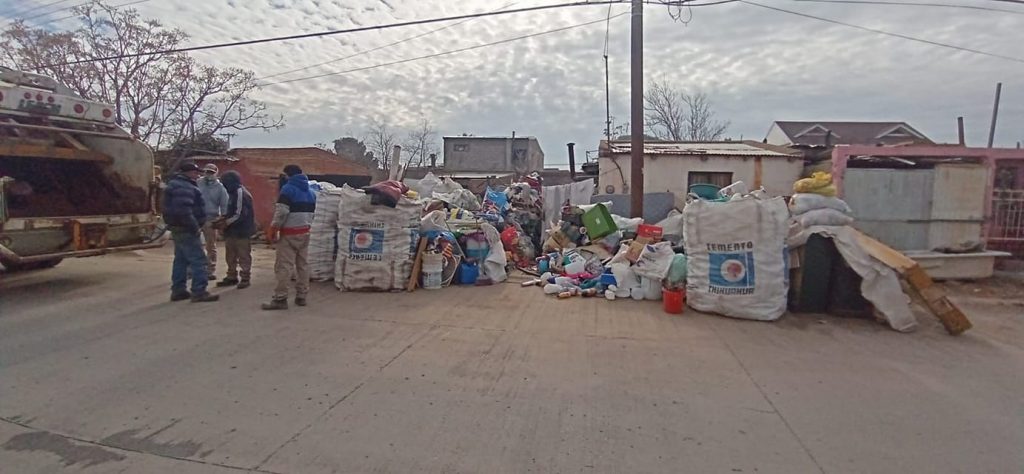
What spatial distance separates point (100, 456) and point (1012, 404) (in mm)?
6122

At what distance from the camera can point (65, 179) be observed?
7.63 metres

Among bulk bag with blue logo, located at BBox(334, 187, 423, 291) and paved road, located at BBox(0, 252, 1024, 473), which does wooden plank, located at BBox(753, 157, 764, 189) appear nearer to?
paved road, located at BBox(0, 252, 1024, 473)

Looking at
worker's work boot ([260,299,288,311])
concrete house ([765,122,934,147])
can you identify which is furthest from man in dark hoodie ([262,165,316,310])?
concrete house ([765,122,934,147])

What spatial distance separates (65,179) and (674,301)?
9456mm

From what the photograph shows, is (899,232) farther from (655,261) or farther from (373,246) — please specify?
(373,246)

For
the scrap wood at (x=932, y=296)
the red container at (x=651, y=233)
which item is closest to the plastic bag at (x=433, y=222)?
the red container at (x=651, y=233)

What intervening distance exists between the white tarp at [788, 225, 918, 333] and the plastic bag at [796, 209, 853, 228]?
35 cm

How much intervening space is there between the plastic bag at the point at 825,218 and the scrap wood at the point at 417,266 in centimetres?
517

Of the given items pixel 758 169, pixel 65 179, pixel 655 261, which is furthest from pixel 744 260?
pixel 65 179

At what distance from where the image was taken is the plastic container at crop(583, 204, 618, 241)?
8617mm

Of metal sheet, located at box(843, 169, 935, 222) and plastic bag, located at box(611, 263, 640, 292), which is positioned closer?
plastic bag, located at box(611, 263, 640, 292)

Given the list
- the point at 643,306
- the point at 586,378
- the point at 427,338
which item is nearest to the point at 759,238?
the point at 643,306

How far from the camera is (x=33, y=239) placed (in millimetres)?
6047

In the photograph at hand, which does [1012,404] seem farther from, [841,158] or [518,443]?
[841,158]
